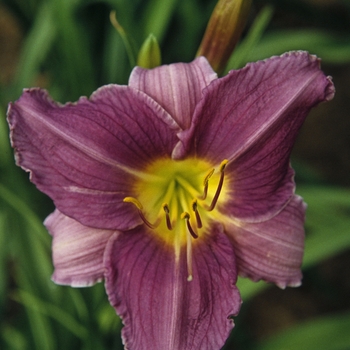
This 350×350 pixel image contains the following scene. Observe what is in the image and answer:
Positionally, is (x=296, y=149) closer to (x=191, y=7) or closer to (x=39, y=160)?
(x=191, y=7)

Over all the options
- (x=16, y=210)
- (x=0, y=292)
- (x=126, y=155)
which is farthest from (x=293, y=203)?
(x=0, y=292)

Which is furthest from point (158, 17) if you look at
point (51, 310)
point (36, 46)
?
point (51, 310)

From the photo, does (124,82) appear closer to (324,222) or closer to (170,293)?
(324,222)

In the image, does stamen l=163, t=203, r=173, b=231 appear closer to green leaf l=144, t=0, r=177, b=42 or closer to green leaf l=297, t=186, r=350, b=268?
green leaf l=297, t=186, r=350, b=268

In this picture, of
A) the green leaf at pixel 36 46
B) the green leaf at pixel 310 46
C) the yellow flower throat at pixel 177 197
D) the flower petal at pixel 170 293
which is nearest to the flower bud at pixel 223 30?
the yellow flower throat at pixel 177 197


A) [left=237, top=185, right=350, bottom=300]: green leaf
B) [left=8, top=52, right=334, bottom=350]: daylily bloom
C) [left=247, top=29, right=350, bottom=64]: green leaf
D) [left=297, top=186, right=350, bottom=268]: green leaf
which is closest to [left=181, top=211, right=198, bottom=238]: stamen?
[left=8, top=52, right=334, bottom=350]: daylily bloom

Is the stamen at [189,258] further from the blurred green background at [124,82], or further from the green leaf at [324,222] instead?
the green leaf at [324,222]
